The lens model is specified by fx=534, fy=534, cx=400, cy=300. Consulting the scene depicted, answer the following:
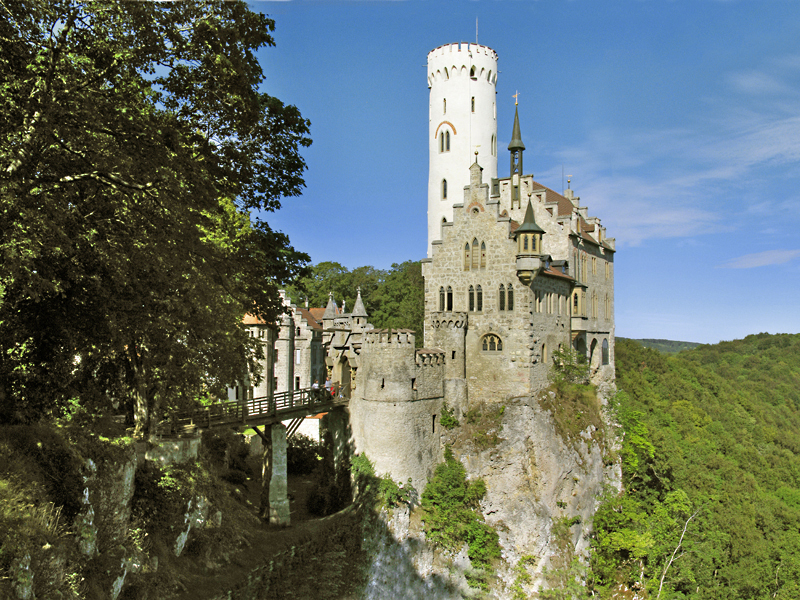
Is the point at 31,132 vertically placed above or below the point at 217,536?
above

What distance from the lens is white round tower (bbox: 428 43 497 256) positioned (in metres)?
37.5

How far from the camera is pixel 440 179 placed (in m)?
38.1

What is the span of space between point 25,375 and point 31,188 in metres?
4.66

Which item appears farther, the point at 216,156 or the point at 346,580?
the point at 346,580

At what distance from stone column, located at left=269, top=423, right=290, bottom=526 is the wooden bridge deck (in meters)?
0.85

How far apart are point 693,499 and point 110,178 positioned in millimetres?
39288

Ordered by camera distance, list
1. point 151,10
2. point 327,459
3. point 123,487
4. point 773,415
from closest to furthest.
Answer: point 151,10 < point 123,487 < point 327,459 < point 773,415

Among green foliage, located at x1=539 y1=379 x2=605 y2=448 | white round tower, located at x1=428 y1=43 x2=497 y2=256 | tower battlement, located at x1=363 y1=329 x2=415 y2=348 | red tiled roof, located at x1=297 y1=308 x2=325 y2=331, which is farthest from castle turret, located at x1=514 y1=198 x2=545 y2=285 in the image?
red tiled roof, located at x1=297 y1=308 x2=325 y2=331

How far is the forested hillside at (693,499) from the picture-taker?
3062 cm

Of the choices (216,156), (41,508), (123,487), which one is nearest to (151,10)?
(216,156)

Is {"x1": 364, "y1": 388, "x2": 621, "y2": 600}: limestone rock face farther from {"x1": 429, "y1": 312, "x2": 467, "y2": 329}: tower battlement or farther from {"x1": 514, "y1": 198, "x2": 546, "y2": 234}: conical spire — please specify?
{"x1": 514, "y1": 198, "x2": 546, "y2": 234}: conical spire

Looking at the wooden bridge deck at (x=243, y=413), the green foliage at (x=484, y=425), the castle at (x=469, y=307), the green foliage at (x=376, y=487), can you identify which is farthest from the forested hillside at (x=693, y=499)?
the wooden bridge deck at (x=243, y=413)

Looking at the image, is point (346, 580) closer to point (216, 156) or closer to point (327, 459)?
point (327, 459)

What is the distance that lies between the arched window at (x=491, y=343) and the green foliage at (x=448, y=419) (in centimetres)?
404
